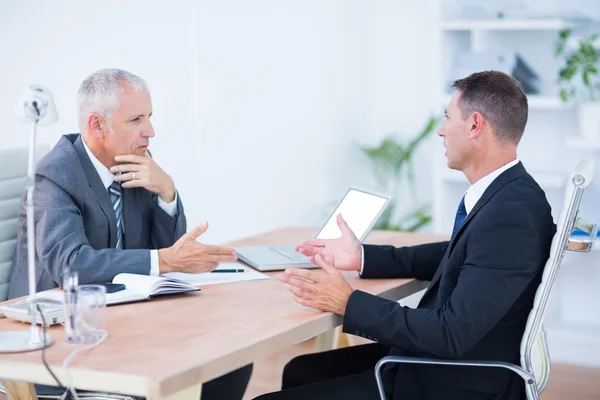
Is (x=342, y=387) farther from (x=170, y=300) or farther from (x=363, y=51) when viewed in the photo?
(x=363, y=51)

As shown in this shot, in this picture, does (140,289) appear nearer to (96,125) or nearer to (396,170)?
(96,125)

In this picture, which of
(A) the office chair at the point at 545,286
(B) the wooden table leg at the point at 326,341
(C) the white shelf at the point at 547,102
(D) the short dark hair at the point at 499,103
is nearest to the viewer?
(A) the office chair at the point at 545,286

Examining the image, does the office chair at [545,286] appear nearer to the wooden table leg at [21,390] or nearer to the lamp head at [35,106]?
the wooden table leg at [21,390]

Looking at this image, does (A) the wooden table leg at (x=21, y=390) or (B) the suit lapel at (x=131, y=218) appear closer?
(A) the wooden table leg at (x=21, y=390)

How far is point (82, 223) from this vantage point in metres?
2.72

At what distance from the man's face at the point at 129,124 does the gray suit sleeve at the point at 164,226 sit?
0.23 meters

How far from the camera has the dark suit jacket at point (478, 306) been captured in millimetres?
2193

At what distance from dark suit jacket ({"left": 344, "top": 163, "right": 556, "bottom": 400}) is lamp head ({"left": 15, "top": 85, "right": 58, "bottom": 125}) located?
0.85 m

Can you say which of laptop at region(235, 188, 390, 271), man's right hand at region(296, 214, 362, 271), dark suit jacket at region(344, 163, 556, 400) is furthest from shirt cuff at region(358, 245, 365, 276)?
dark suit jacket at region(344, 163, 556, 400)

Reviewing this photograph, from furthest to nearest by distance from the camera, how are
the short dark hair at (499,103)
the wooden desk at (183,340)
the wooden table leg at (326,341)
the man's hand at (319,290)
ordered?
the wooden table leg at (326,341)
the short dark hair at (499,103)
the man's hand at (319,290)
the wooden desk at (183,340)

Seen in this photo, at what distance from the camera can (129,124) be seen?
2.94 metres

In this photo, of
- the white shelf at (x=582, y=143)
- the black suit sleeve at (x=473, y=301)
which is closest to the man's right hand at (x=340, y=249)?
the black suit sleeve at (x=473, y=301)

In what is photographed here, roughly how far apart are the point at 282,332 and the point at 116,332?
1.24 feet

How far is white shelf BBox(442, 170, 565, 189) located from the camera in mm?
4504
